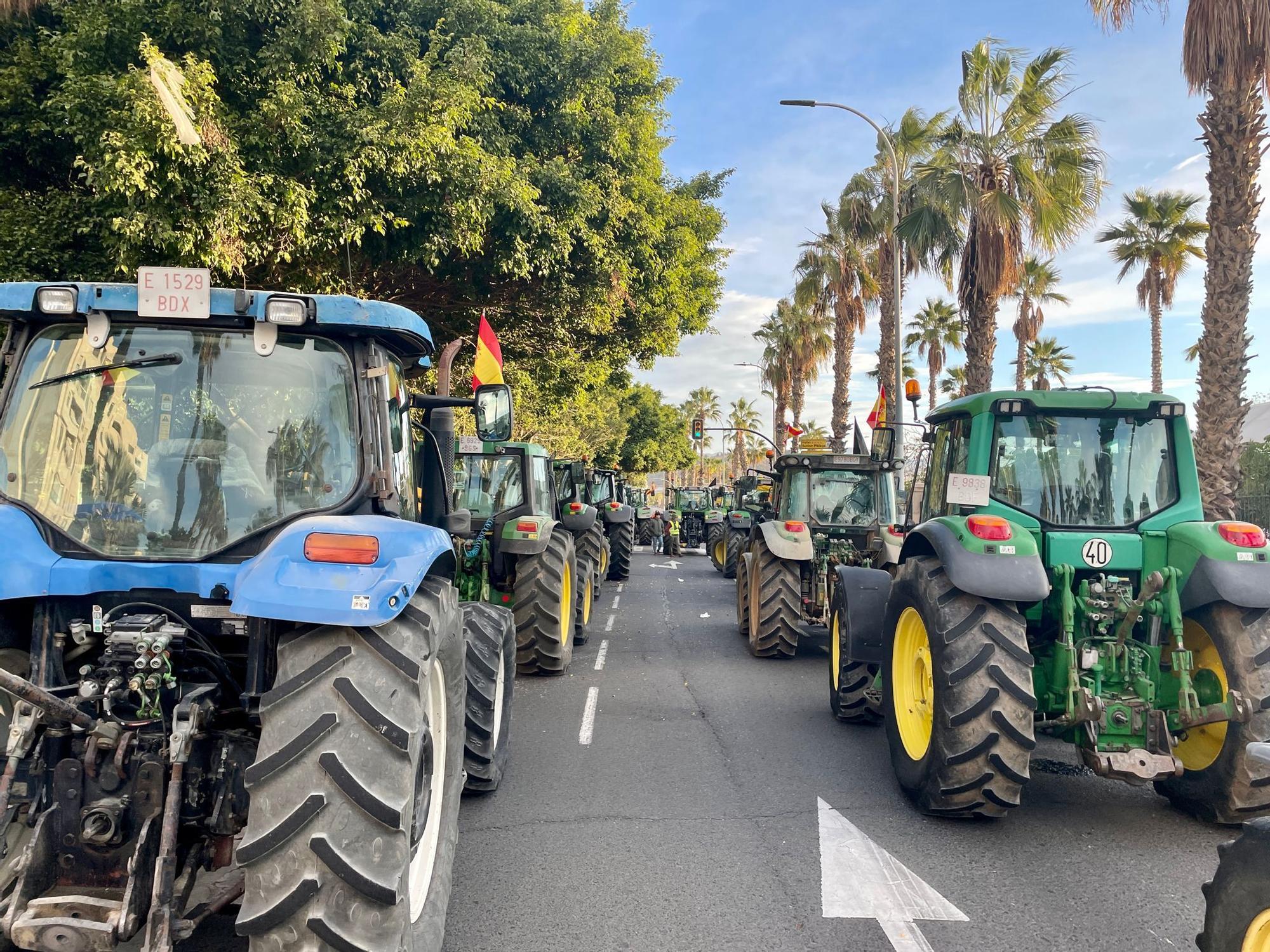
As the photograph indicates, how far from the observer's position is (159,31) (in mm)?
8406

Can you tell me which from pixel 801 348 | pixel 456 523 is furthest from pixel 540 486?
pixel 801 348

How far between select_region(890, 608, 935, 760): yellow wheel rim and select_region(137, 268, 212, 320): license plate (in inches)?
167

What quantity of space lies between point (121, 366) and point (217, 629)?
108 cm

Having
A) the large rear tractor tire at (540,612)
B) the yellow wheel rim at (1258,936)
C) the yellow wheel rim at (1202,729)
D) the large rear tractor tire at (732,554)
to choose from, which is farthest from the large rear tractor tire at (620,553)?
the yellow wheel rim at (1258,936)

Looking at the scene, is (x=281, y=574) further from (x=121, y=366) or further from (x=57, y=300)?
(x=57, y=300)

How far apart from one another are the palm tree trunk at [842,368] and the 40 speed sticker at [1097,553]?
2099 cm

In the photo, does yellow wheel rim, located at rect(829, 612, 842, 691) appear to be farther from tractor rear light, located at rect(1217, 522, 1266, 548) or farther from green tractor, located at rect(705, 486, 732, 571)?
green tractor, located at rect(705, 486, 732, 571)

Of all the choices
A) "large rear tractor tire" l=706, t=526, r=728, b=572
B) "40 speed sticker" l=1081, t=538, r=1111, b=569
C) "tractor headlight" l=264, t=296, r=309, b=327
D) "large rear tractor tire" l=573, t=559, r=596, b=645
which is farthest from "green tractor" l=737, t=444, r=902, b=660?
"large rear tractor tire" l=706, t=526, r=728, b=572

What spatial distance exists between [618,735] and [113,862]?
435 centimetres

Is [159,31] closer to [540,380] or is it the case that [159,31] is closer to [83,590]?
[83,590]

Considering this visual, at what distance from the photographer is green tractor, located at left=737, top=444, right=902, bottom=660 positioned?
373 inches

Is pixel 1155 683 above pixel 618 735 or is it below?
above

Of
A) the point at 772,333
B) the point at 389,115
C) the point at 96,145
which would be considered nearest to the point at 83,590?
the point at 96,145

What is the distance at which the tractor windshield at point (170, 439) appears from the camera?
3.14 meters
